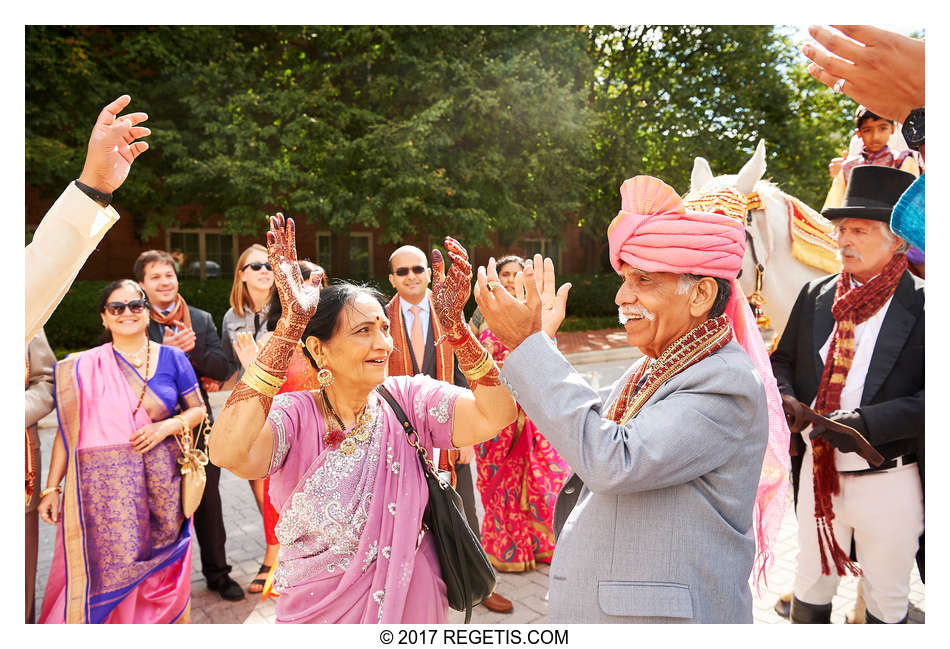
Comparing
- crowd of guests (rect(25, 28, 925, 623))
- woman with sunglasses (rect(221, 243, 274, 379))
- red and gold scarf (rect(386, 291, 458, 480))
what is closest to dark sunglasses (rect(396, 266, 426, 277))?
red and gold scarf (rect(386, 291, 458, 480))

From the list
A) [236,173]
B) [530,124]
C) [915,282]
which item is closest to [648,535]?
[915,282]

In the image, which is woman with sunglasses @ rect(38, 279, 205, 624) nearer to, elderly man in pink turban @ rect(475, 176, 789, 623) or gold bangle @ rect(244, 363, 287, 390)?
gold bangle @ rect(244, 363, 287, 390)

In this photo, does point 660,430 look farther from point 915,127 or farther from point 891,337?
point 891,337

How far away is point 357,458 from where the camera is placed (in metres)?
2.12

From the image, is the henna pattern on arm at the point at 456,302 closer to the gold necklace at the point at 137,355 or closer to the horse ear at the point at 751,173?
the gold necklace at the point at 137,355

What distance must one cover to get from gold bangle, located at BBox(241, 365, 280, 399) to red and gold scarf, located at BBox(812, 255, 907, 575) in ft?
8.66

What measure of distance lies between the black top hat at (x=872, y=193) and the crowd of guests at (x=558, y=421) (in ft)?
0.05

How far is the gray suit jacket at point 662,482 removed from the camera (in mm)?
1540

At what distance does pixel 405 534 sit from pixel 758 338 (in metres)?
1.38

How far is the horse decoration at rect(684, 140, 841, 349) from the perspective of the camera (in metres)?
3.76

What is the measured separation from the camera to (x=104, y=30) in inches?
457
